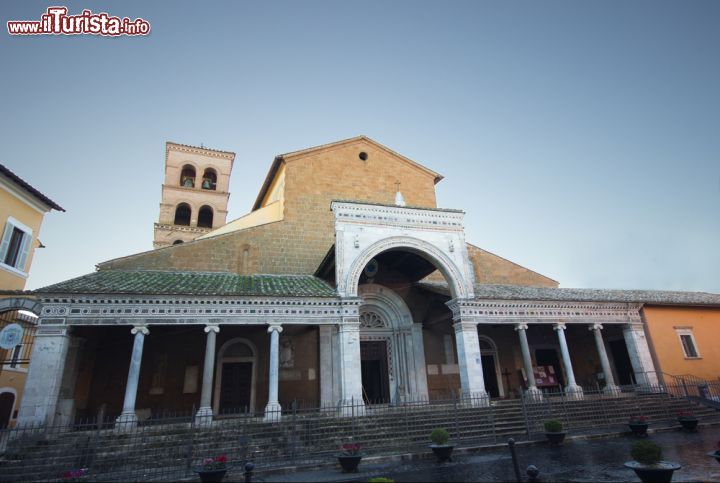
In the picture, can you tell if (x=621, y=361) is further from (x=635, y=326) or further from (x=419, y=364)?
(x=419, y=364)

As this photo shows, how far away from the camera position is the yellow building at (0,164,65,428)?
41.2ft

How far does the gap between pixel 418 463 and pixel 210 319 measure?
6.59 metres

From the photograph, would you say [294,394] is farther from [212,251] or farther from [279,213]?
[279,213]

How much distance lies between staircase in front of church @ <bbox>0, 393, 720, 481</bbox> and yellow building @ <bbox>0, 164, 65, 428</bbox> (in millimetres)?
5067

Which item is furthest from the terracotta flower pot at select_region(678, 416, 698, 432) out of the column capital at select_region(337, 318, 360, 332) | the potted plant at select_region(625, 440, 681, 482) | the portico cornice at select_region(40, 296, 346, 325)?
the portico cornice at select_region(40, 296, 346, 325)

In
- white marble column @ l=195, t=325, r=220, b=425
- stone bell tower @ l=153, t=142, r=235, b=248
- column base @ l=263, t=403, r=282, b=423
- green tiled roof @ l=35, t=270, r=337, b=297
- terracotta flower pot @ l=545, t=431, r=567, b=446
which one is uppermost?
stone bell tower @ l=153, t=142, r=235, b=248

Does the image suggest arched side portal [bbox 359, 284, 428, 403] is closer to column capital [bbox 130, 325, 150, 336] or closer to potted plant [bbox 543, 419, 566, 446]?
potted plant [bbox 543, 419, 566, 446]

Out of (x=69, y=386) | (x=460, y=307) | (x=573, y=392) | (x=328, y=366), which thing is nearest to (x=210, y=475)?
(x=69, y=386)

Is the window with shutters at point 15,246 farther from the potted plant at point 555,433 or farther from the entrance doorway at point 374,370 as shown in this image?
the potted plant at point 555,433

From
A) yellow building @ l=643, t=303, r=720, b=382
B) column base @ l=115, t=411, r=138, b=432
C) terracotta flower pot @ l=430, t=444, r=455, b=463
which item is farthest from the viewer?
yellow building @ l=643, t=303, r=720, b=382

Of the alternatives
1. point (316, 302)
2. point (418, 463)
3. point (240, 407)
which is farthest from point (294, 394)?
point (418, 463)

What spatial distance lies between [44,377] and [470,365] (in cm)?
1143

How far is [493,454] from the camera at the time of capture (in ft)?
28.3

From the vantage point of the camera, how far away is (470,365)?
1242 cm
